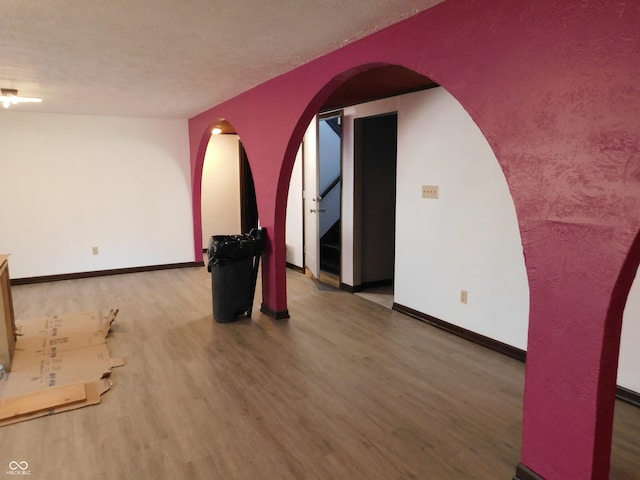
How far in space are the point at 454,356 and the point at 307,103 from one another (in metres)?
2.17

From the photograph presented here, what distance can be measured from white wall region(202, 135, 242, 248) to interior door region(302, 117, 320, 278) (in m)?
2.13

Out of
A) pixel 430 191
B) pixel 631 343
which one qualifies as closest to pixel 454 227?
pixel 430 191

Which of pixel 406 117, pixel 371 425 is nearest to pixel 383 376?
pixel 371 425

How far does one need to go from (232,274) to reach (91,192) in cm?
307

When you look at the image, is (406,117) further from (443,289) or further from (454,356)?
(454,356)

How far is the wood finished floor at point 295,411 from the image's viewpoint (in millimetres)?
2090

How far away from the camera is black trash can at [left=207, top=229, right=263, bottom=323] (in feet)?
12.9

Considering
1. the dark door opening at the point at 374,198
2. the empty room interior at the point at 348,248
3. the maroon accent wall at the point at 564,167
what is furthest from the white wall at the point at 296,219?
the maroon accent wall at the point at 564,167

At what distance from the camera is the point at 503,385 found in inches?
112

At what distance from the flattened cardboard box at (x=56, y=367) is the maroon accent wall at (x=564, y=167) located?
2.51 metres

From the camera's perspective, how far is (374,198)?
515 centimetres

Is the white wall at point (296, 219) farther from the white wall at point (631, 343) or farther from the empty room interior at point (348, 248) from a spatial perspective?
the white wall at point (631, 343)

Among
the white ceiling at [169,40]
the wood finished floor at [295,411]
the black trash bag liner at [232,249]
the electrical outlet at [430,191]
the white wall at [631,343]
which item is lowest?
the wood finished floor at [295,411]

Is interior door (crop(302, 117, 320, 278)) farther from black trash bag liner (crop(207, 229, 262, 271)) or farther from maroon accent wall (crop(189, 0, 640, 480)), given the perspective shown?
maroon accent wall (crop(189, 0, 640, 480))
